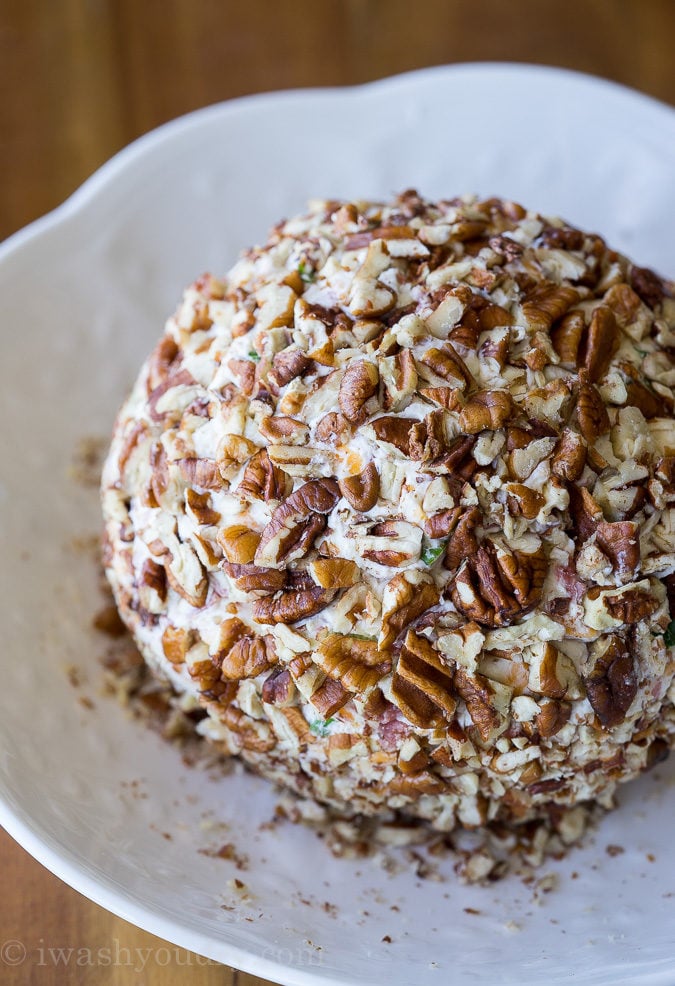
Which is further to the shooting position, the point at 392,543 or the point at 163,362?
the point at 163,362

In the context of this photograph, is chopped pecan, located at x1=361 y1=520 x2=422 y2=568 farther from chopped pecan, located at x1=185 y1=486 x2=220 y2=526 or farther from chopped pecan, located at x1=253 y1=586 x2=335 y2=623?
chopped pecan, located at x1=185 y1=486 x2=220 y2=526

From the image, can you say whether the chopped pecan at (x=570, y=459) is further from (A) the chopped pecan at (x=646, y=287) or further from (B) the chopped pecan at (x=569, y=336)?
(A) the chopped pecan at (x=646, y=287)

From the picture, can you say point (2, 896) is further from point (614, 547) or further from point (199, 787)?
point (614, 547)

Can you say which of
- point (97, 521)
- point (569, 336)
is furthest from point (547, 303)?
point (97, 521)

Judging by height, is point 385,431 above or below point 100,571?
above

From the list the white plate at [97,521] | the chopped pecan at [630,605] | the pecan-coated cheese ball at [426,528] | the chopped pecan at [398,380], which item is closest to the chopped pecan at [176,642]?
the pecan-coated cheese ball at [426,528]

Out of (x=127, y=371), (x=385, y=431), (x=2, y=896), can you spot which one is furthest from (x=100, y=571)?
(x=385, y=431)

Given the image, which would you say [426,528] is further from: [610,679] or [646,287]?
[646,287]
